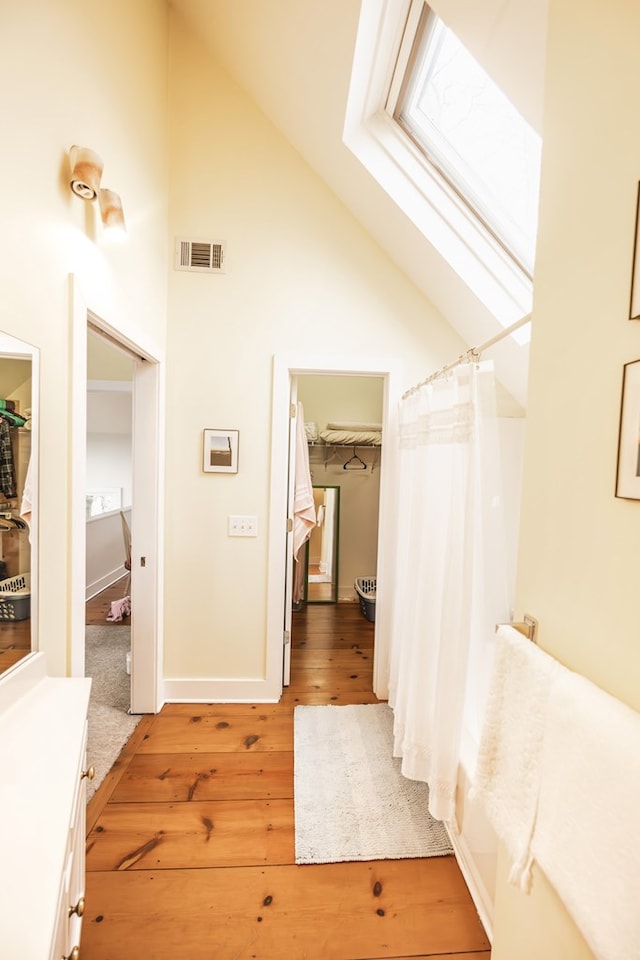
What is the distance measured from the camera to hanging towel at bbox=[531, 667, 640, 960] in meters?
0.57

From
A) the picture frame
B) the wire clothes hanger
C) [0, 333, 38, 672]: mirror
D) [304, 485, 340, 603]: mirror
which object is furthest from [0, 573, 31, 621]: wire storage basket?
the wire clothes hanger

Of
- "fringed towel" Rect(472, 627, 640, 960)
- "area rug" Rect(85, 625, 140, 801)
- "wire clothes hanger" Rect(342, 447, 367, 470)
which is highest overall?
"wire clothes hanger" Rect(342, 447, 367, 470)

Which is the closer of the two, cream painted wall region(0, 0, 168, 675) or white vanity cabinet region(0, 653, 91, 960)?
white vanity cabinet region(0, 653, 91, 960)

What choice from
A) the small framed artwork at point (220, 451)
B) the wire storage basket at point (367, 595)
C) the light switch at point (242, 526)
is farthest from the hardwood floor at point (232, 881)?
the wire storage basket at point (367, 595)

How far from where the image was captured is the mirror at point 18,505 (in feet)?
3.54

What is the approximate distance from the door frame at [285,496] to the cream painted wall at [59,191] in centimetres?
88

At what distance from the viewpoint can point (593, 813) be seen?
64 cm

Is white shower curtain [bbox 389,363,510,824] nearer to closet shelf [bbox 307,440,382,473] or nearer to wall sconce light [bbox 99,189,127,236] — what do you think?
wall sconce light [bbox 99,189,127,236]

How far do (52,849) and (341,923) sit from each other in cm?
113

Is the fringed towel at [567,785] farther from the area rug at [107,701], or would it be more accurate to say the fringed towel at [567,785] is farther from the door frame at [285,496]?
the area rug at [107,701]

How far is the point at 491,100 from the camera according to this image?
60.6 inches

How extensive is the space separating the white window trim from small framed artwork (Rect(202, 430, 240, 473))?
1.49 metres

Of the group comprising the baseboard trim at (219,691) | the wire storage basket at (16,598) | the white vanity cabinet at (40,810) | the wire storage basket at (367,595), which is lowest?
→ the baseboard trim at (219,691)

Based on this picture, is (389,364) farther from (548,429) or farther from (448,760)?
(448,760)
